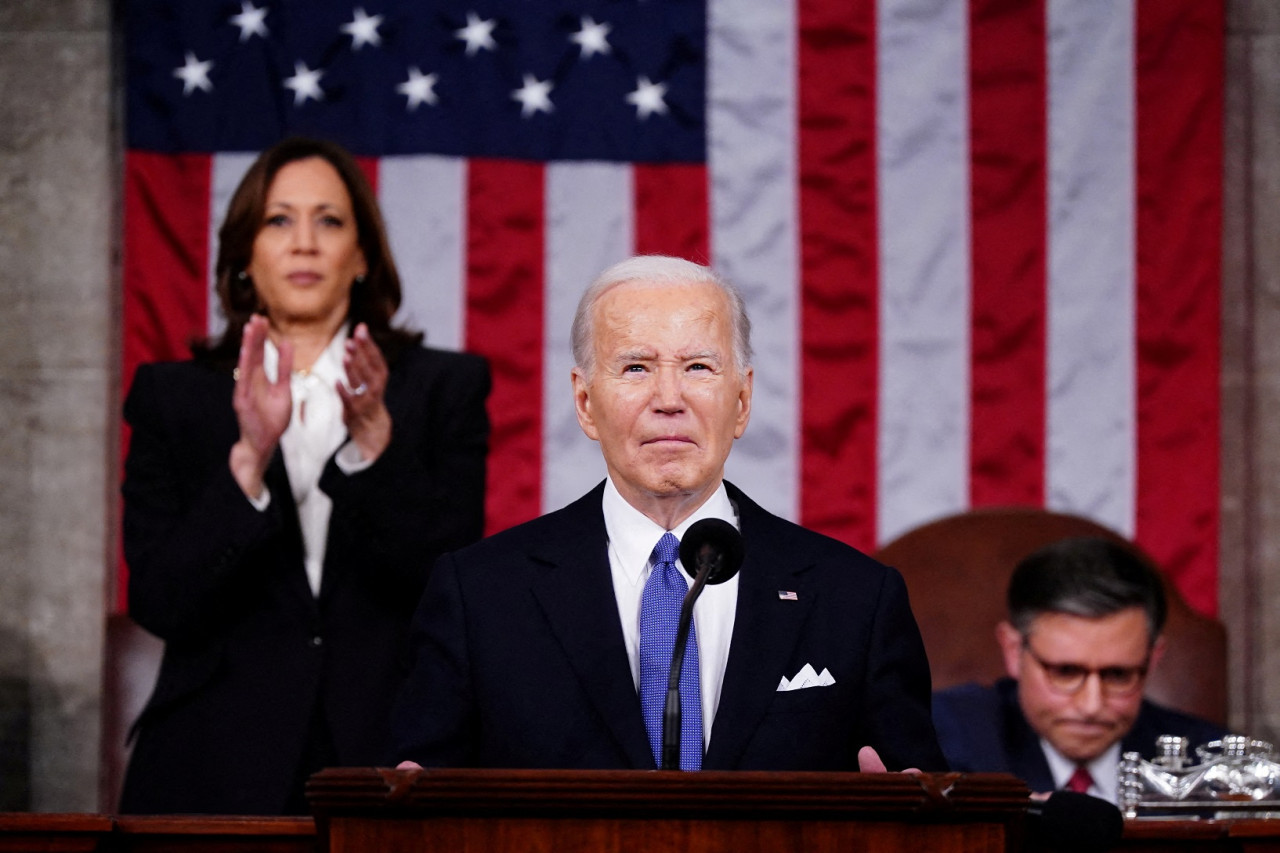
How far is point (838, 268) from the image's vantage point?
15.0 feet

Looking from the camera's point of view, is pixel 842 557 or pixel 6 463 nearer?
pixel 842 557

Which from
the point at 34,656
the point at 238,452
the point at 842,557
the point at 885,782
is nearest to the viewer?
the point at 885,782

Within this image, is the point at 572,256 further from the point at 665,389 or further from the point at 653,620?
the point at 653,620

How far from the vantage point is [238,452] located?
2895 millimetres

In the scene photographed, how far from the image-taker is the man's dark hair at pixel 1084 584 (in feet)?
11.2

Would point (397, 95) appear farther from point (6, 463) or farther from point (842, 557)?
point (842, 557)

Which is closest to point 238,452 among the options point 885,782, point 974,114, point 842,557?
point 842,557

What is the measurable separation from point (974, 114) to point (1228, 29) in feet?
2.58

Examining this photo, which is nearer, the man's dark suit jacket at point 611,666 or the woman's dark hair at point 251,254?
the man's dark suit jacket at point 611,666

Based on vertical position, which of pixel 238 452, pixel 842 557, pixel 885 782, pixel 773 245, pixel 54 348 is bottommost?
pixel 885 782

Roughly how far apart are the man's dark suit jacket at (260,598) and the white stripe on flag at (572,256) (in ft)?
4.73

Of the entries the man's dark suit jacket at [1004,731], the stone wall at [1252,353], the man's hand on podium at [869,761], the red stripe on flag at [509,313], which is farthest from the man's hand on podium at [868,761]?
the stone wall at [1252,353]

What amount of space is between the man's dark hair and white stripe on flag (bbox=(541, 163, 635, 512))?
1.41 metres

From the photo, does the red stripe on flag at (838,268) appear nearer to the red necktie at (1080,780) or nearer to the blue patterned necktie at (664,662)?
the red necktie at (1080,780)
